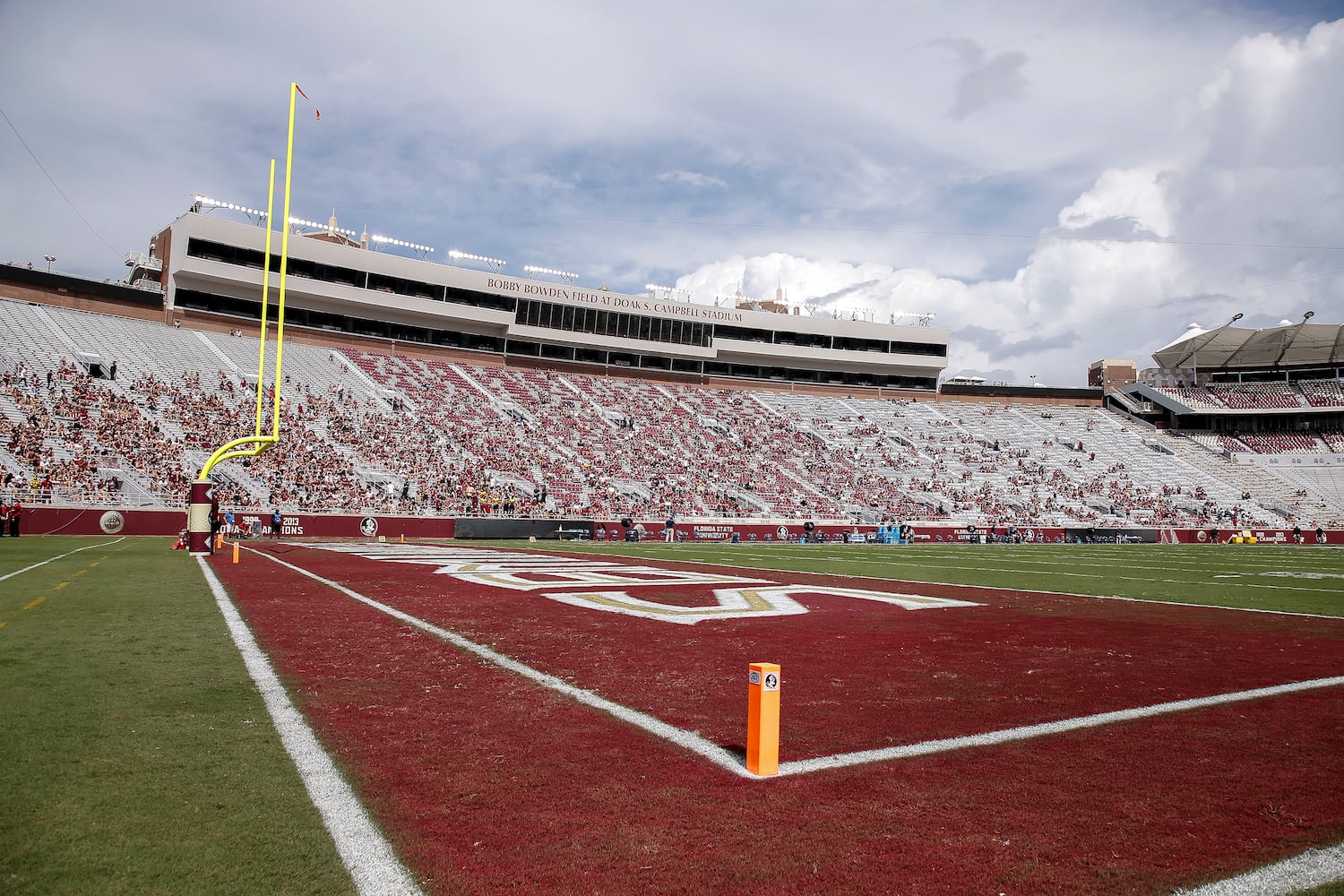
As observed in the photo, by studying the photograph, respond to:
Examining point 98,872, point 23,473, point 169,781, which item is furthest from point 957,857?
point 23,473

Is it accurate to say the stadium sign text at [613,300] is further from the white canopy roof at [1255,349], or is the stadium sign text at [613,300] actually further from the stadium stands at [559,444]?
the white canopy roof at [1255,349]

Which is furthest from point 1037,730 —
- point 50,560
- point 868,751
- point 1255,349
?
point 1255,349

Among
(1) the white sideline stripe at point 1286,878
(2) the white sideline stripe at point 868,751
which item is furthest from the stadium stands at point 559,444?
(1) the white sideline stripe at point 1286,878

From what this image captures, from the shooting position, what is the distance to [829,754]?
4.79 metres

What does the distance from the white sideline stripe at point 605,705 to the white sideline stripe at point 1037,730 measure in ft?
1.17

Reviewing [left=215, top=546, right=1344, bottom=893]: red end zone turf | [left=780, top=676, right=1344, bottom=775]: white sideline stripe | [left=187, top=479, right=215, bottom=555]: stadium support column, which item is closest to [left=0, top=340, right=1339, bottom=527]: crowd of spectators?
[left=187, top=479, right=215, bottom=555]: stadium support column

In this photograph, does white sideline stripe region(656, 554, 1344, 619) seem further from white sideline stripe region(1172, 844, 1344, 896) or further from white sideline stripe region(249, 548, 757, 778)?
white sideline stripe region(249, 548, 757, 778)

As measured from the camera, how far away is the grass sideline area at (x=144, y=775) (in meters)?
3.13

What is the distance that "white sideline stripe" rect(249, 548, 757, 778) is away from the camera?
467 centimetres

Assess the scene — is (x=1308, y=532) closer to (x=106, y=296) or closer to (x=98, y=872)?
(x=98, y=872)

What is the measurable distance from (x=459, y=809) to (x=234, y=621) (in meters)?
6.88

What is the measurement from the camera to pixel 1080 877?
3.26 metres

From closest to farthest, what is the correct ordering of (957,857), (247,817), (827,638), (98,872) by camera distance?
(98,872) < (957,857) < (247,817) < (827,638)

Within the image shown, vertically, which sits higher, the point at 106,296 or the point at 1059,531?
the point at 106,296
